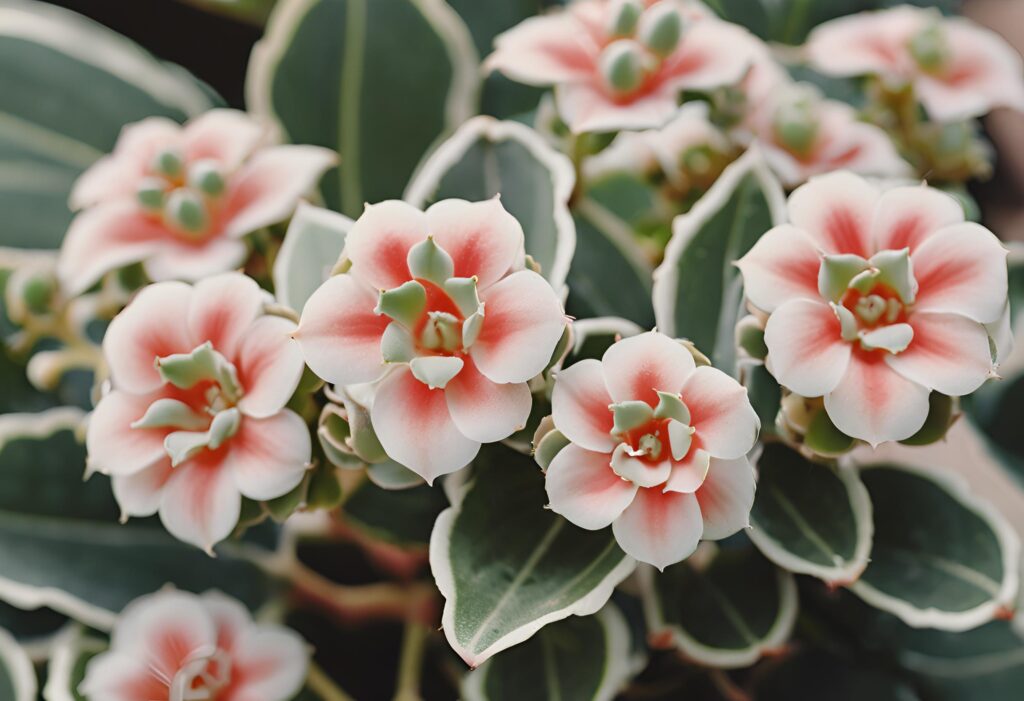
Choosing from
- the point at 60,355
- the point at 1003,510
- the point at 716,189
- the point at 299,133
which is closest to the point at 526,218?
the point at 716,189

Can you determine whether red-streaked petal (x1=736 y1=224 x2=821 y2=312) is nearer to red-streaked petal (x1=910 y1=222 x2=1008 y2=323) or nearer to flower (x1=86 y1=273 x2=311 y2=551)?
red-streaked petal (x1=910 y1=222 x2=1008 y2=323)

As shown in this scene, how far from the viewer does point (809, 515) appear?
53 cm

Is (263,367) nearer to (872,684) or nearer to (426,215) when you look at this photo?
(426,215)

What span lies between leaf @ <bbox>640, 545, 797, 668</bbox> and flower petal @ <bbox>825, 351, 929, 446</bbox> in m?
0.18

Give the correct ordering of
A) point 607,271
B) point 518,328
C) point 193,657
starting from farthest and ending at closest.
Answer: point 607,271, point 193,657, point 518,328

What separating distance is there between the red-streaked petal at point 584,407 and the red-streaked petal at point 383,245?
0.26 feet

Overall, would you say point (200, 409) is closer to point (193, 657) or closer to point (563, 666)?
point (193, 657)

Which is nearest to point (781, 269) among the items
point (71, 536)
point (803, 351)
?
point (803, 351)

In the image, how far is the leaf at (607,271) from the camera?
62 centimetres

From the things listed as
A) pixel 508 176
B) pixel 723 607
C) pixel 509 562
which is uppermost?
pixel 508 176

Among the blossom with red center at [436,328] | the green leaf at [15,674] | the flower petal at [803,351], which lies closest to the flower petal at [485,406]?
the blossom with red center at [436,328]

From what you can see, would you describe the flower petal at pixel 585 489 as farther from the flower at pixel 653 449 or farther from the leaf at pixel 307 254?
the leaf at pixel 307 254

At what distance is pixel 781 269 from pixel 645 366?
0.08 metres

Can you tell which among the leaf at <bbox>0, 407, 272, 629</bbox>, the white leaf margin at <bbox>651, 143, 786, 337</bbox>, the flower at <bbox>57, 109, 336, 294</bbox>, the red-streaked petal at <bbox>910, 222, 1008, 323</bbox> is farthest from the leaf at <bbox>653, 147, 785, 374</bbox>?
the leaf at <bbox>0, 407, 272, 629</bbox>
